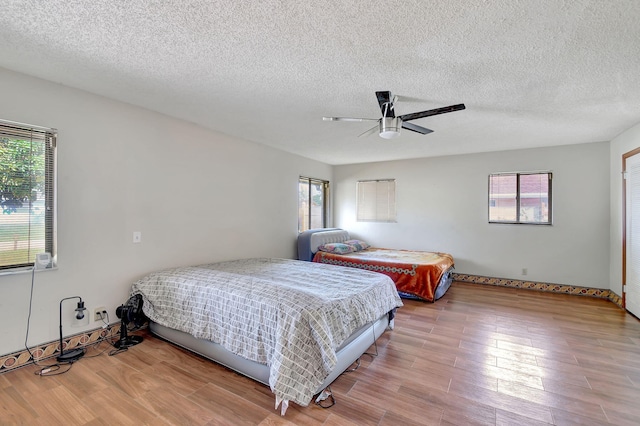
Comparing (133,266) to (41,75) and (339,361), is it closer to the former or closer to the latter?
(41,75)

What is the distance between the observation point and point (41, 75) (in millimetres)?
2441

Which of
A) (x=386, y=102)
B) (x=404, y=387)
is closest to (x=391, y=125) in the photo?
(x=386, y=102)

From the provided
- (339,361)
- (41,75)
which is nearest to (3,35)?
(41,75)

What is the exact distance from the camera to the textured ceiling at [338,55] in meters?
1.62

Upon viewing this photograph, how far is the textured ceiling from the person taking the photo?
5.32 feet

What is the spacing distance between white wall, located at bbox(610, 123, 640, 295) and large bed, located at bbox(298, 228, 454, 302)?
2177 mm

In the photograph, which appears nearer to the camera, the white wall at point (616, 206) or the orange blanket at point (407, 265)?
the white wall at point (616, 206)

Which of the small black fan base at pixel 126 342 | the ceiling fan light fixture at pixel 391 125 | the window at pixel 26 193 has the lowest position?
the small black fan base at pixel 126 342

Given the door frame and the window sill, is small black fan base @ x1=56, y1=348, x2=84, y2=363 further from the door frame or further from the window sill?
the door frame

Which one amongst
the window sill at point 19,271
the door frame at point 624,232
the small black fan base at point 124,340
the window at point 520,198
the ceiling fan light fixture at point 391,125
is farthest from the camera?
the window at point 520,198

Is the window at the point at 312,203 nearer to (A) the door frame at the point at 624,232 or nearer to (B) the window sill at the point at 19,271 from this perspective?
(B) the window sill at the point at 19,271

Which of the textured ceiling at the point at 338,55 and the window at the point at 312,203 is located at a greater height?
the textured ceiling at the point at 338,55

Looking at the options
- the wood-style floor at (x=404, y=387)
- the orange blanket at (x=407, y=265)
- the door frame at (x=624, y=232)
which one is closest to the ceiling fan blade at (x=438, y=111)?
the wood-style floor at (x=404, y=387)

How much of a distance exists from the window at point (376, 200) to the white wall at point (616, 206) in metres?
3.38
